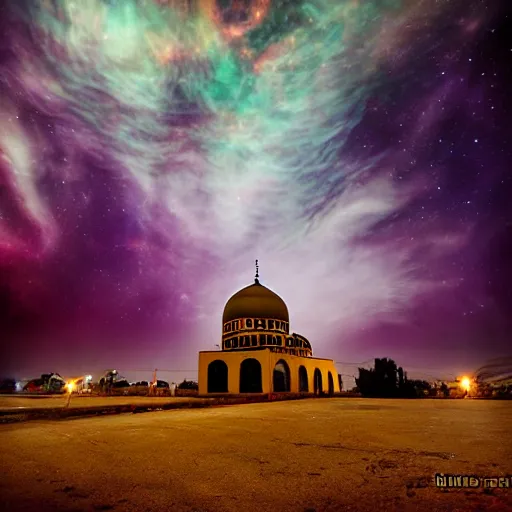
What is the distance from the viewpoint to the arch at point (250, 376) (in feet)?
139

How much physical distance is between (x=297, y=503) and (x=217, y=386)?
41.6m

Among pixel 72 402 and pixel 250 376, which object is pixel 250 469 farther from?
pixel 250 376

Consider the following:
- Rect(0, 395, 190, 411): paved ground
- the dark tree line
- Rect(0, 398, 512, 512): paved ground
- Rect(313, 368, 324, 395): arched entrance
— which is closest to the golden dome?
Rect(313, 368, 324, 395): arched entrance

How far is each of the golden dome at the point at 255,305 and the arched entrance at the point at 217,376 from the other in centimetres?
851

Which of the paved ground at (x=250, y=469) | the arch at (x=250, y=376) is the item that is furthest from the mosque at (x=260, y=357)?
the paved ground at (x=250, y=469)

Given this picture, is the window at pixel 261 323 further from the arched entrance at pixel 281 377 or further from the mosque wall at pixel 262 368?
the arched entrance at pixel 281 377

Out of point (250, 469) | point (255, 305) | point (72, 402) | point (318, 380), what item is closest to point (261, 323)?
point (255, 305)

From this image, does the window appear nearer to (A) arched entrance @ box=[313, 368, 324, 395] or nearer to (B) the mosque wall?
(B) the mosque wall

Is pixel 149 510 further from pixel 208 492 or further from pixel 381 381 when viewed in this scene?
pixel 381 381

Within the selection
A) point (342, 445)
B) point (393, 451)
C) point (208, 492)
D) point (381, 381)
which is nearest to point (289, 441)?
point (342, 445)

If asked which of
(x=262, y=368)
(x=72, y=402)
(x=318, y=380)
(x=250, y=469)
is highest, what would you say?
(x=262, y=368)

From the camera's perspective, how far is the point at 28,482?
5.56 meters

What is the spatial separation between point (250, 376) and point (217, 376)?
4403 millimetres

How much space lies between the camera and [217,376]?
44219 mm
